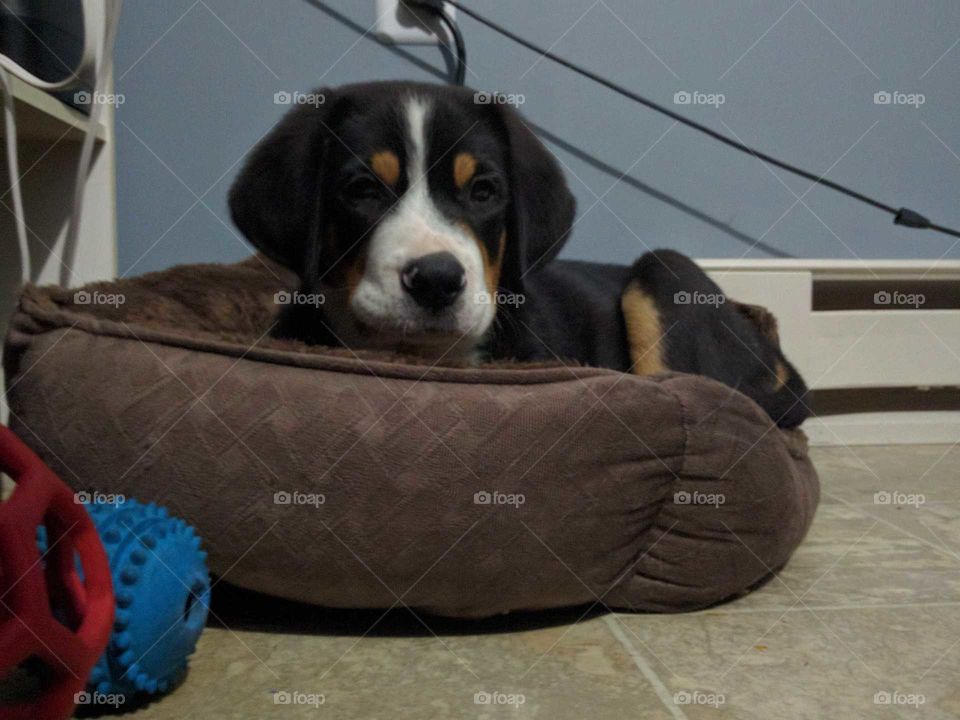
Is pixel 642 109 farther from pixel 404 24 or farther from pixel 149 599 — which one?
pixel 149 599

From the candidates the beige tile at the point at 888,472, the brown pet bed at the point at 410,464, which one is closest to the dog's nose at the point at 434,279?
the brown pet bed at the point at 410,464

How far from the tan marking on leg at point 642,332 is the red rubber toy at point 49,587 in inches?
52.5

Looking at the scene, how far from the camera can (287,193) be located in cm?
156

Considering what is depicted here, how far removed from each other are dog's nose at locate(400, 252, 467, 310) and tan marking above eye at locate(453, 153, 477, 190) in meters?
0.24

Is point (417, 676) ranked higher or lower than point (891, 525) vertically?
higher

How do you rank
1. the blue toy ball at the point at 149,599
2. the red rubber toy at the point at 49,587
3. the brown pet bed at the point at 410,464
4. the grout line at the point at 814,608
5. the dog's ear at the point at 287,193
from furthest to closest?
the dog's ear at the point at 287,193 < the grout line at the point at 814,608 < the brown pet bed at the point at 410,464 < the blue toy ball at the point at 149,599 < the red rubber toy at the point at 49,587

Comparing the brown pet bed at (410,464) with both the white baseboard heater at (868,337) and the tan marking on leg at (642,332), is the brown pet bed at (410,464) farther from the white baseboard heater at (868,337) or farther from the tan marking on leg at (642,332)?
the white baseboard heater at (868,337)

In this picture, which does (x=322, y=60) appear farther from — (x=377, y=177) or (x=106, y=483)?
(x=106, y=483)

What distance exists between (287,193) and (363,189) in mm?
141

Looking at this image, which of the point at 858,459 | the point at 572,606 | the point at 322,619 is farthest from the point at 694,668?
the point at 858,459

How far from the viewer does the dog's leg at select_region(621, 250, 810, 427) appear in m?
1.96

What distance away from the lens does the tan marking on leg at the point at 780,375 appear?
2037mm

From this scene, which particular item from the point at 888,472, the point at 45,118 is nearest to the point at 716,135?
the point at 888,472

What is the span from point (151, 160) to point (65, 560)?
179 centimetres
